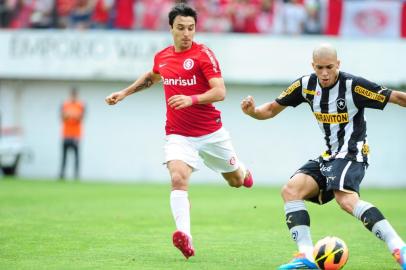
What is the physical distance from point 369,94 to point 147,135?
1962cm

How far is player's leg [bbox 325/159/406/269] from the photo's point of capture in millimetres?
8117

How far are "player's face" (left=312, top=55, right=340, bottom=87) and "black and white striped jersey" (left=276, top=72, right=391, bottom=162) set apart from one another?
14 centimetres

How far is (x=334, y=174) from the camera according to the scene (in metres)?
8.49

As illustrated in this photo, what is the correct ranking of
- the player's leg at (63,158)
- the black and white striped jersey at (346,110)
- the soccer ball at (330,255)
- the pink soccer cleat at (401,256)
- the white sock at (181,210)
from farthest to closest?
the player's leg at (63,158) < the white sock at (181,210) < the black and white striped jersey at (346,110) < the soccer ball at (330,255) < the pink soccer cleat at (401,256)

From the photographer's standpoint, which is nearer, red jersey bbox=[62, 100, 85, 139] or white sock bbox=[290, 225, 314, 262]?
white sock bbox=[290, 225, 314, 262]

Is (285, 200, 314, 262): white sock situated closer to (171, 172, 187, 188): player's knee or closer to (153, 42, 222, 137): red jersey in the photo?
(171, 172, 187, 188): player's knee

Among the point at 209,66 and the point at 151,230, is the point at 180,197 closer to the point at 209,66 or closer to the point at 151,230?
the point at 209,66

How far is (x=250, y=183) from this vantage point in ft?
37.9

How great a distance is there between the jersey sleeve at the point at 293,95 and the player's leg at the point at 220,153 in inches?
52.3

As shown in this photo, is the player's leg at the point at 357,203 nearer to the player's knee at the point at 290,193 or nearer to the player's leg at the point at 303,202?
the player's leg at the point at 303,202

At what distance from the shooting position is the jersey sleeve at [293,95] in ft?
→ 29.7

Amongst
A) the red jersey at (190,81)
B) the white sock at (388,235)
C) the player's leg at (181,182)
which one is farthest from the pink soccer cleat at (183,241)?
the white sock at (388,235)

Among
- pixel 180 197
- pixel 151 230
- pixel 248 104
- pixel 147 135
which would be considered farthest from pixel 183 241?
pixel 147 135

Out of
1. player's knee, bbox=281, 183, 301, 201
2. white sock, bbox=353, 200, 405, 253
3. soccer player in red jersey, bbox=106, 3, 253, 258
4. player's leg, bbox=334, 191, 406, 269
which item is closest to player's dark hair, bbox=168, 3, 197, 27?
soccer player in red jersey, bbox=106, 3, 253, 258
